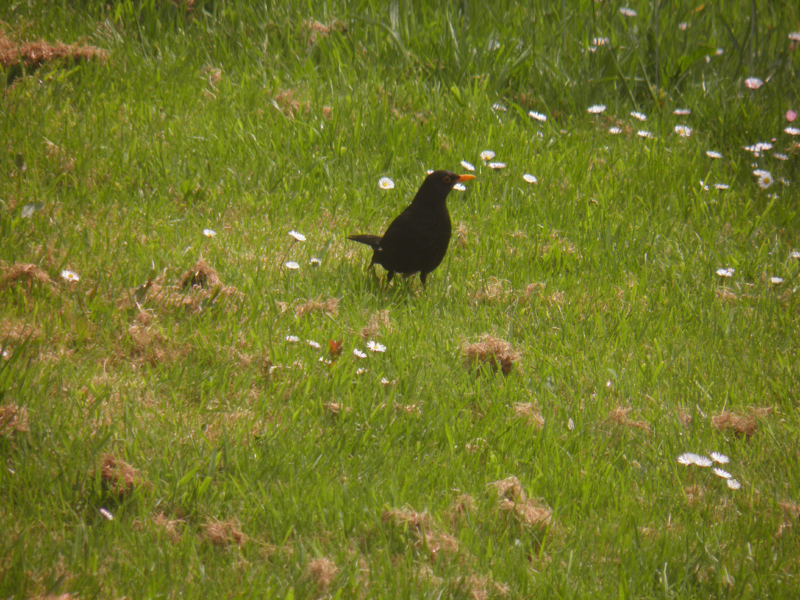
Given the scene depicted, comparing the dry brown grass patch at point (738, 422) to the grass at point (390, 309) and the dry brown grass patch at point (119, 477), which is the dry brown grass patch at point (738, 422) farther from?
the dry brown grass patch at point (119, 477)

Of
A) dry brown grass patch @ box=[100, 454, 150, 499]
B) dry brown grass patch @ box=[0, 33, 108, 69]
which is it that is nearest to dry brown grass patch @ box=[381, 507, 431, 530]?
dry brown grass patch @ box=[100, 454, 150, 499]

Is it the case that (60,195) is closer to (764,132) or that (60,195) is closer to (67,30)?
(67,30)

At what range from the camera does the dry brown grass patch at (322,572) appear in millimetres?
2148

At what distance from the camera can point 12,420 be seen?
2.43 meters

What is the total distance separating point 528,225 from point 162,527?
3.19 m

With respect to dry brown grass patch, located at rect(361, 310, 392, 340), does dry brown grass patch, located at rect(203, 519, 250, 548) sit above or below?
above

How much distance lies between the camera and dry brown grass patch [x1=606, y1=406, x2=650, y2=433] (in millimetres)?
3033

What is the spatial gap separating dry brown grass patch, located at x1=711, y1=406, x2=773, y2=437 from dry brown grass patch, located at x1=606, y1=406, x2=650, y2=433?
30 cm

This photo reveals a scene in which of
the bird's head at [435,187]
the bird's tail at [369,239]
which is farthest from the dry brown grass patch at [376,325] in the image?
the bird's head at [435,187]

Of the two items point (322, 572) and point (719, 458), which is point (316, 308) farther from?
point (719, 458)

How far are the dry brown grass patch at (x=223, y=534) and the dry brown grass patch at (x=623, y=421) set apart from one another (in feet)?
5.24

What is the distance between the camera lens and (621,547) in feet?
7.91

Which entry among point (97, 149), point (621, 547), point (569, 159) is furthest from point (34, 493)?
point (569, 159)

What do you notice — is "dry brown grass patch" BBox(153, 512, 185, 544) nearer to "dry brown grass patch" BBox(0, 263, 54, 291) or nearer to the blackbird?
"dry brown grass patch" BBox(0, 263, 54, 291)
